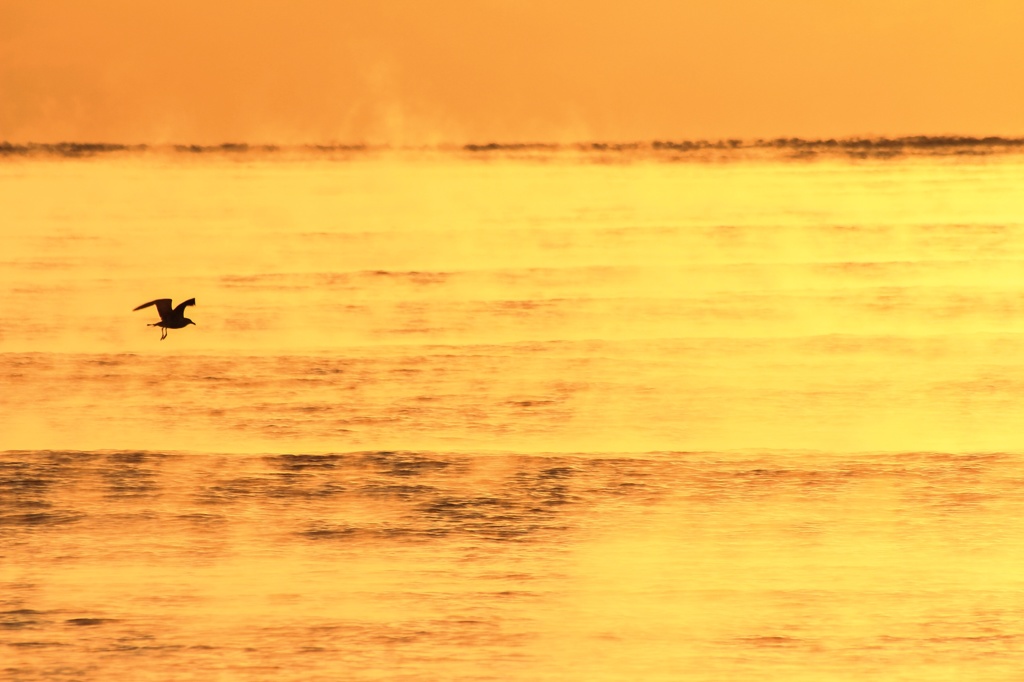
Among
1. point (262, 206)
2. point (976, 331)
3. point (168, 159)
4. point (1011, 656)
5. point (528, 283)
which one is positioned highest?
point (168, 159)

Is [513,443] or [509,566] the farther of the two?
[513,443]

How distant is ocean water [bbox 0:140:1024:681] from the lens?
3932mm

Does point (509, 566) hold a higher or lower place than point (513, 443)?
lower

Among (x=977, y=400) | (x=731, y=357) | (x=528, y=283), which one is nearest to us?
(x=977, y=400)

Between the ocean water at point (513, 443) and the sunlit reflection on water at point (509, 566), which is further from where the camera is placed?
the ocean water at point (513, 443)

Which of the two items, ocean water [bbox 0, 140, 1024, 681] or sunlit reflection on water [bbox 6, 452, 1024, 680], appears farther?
ocean water [bbox 0, 140, 1024, 681]

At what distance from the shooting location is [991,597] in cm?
410

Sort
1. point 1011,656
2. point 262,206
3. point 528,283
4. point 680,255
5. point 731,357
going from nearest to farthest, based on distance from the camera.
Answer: point 1011,656 → point 731,357 → point 528,283 → point 680,255 → point 262,206

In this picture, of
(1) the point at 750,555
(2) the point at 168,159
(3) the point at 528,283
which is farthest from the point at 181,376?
(2) the point at 168,159

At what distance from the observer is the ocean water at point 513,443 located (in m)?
3.93

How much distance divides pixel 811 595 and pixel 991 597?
512 millimetres

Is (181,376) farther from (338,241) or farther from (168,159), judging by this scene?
(168,159)

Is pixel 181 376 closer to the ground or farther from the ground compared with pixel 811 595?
farther from the ground

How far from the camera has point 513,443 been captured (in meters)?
5.30
